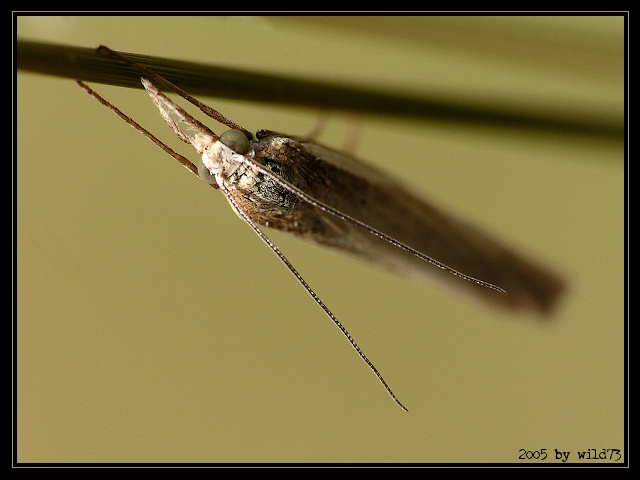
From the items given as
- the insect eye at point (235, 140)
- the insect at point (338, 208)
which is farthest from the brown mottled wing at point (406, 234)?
the insect eye at point (235, 140)

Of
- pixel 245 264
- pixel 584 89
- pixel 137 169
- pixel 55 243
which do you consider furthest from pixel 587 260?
pixel 55 243

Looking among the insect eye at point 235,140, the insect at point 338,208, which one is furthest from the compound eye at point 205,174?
the insect eye at point 235,140

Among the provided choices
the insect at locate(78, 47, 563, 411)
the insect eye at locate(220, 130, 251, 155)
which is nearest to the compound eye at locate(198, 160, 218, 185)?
the insect at locate(78, 47, 563, 411)

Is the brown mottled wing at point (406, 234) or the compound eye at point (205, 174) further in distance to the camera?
the brown mottled wing at point (406, 234)

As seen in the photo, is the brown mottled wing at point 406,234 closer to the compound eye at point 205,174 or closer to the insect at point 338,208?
the insect at point 338,208

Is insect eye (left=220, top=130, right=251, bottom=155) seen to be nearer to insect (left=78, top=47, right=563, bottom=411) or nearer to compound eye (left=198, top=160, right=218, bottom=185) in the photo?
insect (left=78, top=47, right=563, bottom=411)

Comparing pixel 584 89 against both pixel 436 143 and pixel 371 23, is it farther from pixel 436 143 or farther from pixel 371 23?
pixel 436 143

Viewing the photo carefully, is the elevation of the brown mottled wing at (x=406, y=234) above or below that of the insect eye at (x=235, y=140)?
below

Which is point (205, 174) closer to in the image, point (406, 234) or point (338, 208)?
point (338, 208)

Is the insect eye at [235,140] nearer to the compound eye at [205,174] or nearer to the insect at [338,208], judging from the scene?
the insect at [338,208]
